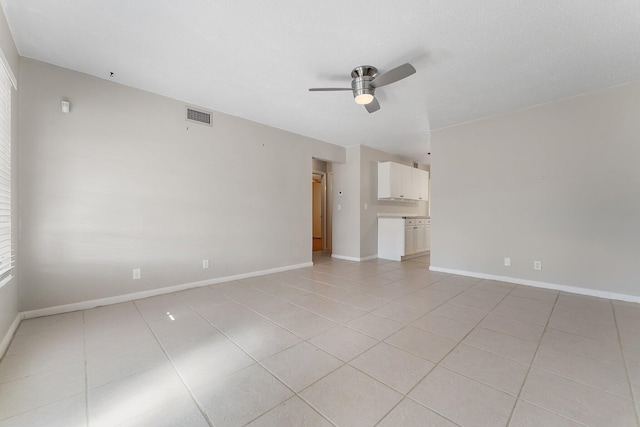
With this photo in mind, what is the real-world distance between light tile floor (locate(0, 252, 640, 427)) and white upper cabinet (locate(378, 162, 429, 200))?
10.6 ft

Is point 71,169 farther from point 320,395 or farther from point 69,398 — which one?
point 320,395

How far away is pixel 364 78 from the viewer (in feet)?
8.74

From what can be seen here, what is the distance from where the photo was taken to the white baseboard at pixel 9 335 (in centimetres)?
186

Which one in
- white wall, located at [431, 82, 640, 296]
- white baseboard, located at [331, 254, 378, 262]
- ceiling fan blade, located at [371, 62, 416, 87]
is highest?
ceiling fan blade, located at [371, 62, 416, 87]

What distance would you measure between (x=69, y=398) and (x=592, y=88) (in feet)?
18.2

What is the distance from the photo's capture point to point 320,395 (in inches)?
56.3

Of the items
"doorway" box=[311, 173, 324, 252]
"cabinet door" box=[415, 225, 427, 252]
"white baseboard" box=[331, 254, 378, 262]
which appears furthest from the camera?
"doorway" box=[311, 173, 324, 252]

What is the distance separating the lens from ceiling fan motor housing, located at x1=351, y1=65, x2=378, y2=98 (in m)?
2.63

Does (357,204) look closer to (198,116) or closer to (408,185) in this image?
(408,185)

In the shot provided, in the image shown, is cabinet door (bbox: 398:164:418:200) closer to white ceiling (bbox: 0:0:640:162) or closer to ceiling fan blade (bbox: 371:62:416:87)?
white ceiling (bbox: 0:0:640:162)

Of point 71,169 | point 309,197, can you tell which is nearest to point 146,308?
point 71,169

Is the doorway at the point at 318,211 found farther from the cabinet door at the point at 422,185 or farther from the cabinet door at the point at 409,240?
the cabinet door at the point at 422,185

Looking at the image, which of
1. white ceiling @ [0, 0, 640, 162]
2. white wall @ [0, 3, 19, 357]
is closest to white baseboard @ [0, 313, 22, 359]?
white wall @ [0, 3, 19, 357]

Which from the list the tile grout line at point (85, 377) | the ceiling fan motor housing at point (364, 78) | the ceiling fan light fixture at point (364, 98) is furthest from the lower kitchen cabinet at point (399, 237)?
the tile grout line at point (85, 377)
